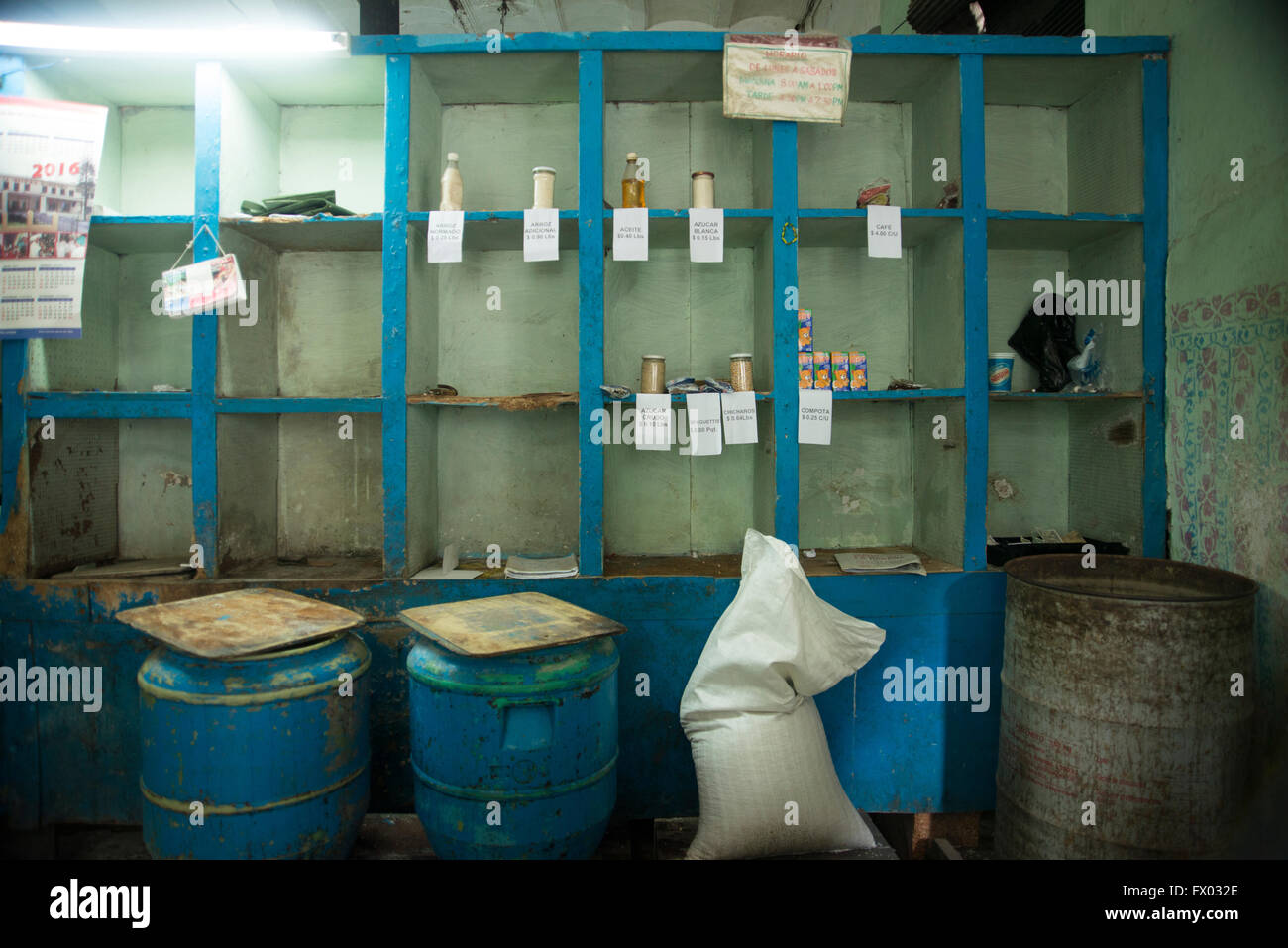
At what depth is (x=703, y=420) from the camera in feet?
8.54

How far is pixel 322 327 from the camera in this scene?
309cm

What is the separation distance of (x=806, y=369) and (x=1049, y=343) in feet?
3.77

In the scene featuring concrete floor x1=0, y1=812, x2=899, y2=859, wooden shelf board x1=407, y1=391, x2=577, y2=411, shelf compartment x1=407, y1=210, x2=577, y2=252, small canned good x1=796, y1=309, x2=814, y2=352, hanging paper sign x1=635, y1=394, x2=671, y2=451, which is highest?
shelf compartment x1=407, y1=210, x2=577, y2=252

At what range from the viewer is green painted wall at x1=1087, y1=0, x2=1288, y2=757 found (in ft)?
6.92

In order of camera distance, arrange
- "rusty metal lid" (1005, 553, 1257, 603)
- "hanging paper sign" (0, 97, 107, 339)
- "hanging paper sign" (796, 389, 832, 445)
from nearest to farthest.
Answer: "rusty metal lid" (1005, 553, 1257, 603), "hanging paper sign" (0, 97, 107, 339), "hanging paper sign" (796, 389, 832, 445)

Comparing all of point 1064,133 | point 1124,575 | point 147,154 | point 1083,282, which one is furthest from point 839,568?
point 147,154

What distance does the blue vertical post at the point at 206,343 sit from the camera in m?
2.59

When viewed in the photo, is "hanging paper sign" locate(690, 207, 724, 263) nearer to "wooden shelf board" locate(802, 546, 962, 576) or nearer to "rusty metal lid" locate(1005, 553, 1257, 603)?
"wooden shelf board" locate(802, 546, 962, 576)

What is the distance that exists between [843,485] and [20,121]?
348cm

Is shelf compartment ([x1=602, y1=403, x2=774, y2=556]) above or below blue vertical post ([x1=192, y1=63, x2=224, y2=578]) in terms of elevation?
below

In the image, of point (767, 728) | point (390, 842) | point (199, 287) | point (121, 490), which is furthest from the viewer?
point (121, 490)

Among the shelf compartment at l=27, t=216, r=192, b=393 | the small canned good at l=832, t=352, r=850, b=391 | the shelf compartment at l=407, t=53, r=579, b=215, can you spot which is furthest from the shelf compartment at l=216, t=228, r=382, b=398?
the small canned good at l=832, t=352, r=850, b=391

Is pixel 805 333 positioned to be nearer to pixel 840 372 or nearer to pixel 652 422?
pixel 840 372

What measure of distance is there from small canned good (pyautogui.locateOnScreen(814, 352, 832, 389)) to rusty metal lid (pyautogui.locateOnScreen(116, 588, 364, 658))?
1810 mm
